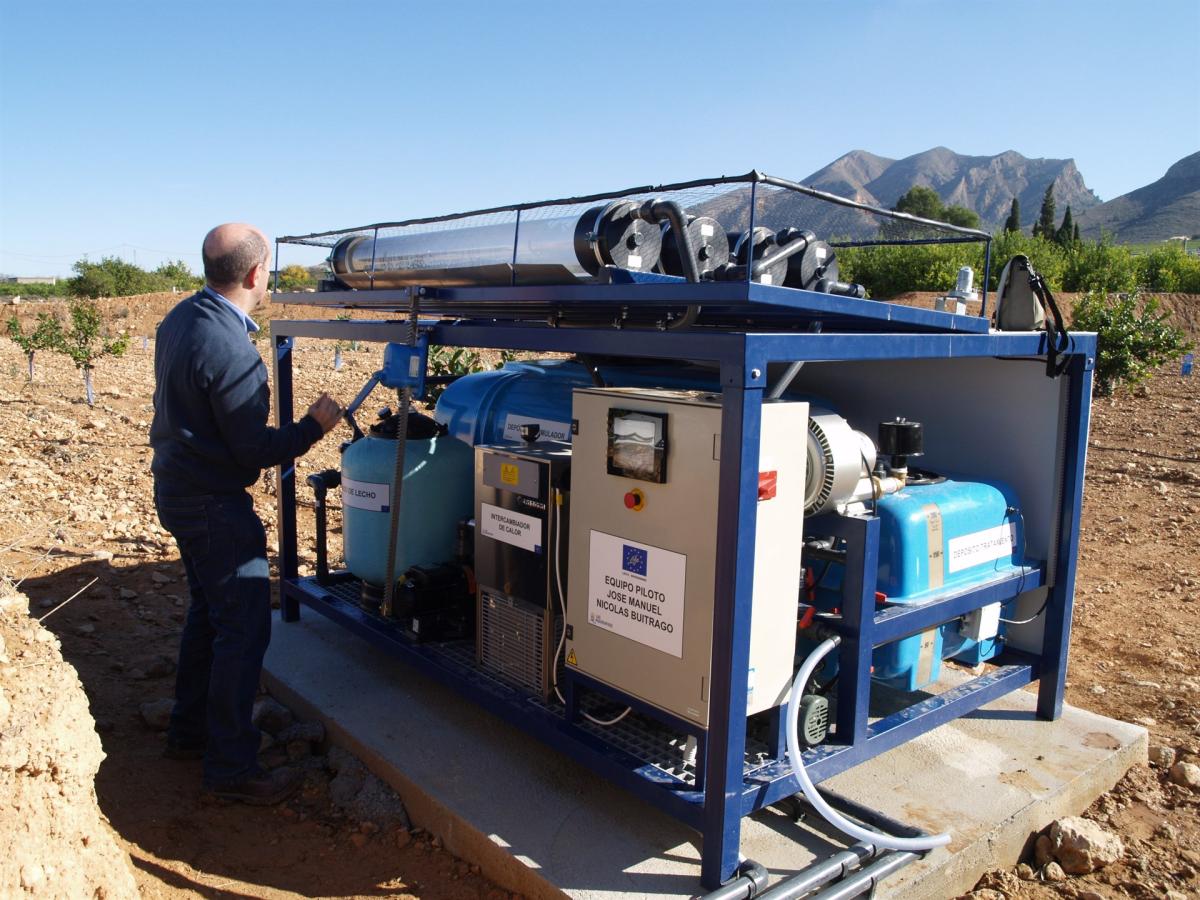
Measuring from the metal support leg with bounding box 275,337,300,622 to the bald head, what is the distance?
1.24 m

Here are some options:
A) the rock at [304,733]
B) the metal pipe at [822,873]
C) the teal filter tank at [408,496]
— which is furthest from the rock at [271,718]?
the metal pipe at [822,873]

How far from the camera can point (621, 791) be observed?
10.5 feet

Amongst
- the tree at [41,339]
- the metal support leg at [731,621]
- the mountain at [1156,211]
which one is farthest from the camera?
the mountain at [1156,211]

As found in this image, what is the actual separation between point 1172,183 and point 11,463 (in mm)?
152095

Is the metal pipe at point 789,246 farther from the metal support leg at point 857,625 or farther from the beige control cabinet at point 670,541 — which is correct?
the metal support leg at point 857,625

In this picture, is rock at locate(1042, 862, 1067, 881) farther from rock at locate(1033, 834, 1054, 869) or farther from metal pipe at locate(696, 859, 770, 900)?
metal pipe at locate(696, 859, 770, 900)

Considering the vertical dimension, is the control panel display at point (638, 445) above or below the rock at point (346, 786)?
above

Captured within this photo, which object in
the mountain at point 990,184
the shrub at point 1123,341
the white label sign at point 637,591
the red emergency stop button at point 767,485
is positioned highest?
the mountain at point 990,184

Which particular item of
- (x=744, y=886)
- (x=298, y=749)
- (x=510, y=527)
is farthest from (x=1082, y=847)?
(x=298, y=749)

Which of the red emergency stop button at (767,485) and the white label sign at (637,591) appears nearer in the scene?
the red emergency stop button at (767,485)

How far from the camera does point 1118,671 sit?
16.0 ft

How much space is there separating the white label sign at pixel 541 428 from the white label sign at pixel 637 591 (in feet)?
4.85

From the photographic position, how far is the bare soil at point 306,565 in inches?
118

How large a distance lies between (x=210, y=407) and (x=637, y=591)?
1.61 meters
